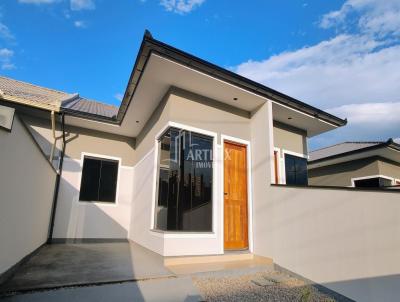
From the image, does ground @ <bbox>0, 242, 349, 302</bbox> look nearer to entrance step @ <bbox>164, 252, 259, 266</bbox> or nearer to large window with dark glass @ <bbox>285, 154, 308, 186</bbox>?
entrance step @ <bbox>164, 252, 259, 266</bbox>

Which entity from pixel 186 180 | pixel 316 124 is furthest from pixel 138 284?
pixel 316 124

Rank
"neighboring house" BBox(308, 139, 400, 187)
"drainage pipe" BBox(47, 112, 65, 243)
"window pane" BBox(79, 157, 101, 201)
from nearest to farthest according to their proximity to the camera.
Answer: "drainage pipe" BBox(47, 112, 65, 243)
"window pane" BBox(79, 157, 101, 201)
"neighboring house" BBox(308, 139, 400, 187)

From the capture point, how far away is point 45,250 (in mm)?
4980

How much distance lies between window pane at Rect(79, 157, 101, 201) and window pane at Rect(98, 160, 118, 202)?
135 millimetres

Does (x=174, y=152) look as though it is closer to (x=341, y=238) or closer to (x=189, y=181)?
(x=189, y=181)

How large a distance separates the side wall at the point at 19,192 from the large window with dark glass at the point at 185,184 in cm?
218

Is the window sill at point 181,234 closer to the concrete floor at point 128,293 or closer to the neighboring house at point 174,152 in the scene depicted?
the neighboring house at point 174,152

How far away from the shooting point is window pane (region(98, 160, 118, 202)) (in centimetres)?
691

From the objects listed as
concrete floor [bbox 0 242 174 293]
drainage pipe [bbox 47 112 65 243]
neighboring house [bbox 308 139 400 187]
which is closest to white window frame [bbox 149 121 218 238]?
concrete floor [bbox 0 242 174 293]

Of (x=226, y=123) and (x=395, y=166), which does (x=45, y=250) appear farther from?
(x=395, y=166)

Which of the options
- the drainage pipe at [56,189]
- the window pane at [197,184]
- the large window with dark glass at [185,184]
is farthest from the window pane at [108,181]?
the window pane at [197,184]

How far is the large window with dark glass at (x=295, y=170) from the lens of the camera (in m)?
6.48

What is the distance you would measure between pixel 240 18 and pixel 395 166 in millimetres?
7801

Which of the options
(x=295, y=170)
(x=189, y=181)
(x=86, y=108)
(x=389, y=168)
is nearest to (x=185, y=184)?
(x=189, y=181)
